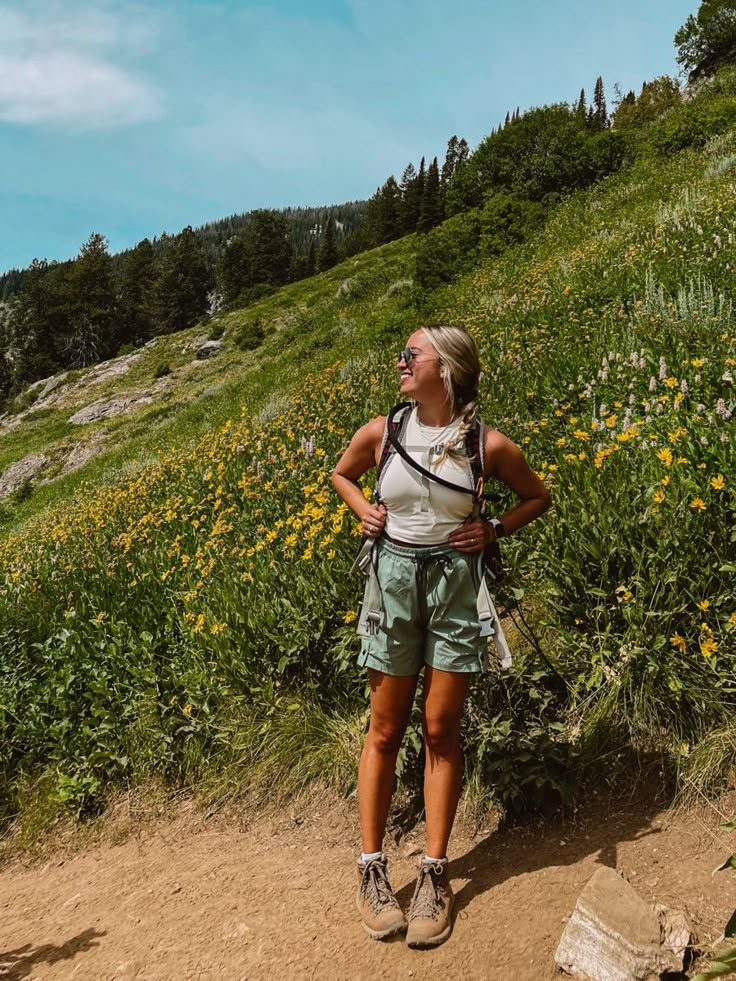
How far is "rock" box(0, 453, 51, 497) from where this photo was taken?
21.7 metres

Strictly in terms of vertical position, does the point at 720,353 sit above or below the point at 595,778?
above

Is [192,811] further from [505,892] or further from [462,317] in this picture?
[462,317]

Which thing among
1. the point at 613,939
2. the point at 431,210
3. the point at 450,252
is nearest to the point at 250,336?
the point at 450,252

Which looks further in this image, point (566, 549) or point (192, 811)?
point (192, 811)

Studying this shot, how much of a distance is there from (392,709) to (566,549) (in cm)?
142

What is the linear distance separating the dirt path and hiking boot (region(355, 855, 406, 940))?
0.06 m

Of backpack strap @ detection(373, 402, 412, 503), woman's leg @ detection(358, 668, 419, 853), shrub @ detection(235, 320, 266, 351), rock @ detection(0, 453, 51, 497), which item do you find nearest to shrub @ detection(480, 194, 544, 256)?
shrub @ detection(235, 320, 266, 351)

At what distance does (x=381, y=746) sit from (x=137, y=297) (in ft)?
285

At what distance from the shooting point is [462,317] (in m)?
11.3

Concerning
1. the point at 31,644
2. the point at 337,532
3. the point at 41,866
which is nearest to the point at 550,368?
the point at 337,532

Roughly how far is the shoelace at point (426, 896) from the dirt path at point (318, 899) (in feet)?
0.40

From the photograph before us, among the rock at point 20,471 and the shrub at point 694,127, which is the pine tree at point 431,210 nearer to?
the shrub at point 694,127

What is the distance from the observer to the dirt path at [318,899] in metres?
2.62

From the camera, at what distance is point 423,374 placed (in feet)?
8.66
